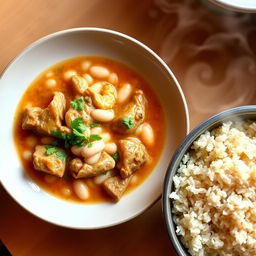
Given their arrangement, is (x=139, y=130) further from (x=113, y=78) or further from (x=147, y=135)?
(x=113, y=78)

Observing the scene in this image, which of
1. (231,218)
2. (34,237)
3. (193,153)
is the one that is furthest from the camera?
(34,237)

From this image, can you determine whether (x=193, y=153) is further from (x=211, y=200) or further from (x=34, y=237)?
(x=34, y=237)

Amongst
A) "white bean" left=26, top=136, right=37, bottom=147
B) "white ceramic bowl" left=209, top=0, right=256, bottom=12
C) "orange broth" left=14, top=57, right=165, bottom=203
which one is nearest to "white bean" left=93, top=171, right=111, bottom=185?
"orange broth" left=14, top=57, right=165, bottom=203

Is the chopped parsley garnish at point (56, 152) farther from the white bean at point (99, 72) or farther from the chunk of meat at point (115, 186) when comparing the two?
the white bean at point (99, 72)

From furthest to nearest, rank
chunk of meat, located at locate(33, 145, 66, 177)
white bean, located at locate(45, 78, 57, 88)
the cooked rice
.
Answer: white bean, located at locate(45, 78, 57, 88) < chunk of meat, located at locate(33, 145, 66, 177) < the cooked rice

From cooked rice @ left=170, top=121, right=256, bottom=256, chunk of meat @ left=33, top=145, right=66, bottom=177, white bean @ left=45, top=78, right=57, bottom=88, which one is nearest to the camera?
cooked rice @ left=170, top=121, right=256, bottom=256

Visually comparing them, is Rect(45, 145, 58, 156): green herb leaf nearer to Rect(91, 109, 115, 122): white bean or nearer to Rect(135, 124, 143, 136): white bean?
Rect(91, 109, 115, 122): white bean

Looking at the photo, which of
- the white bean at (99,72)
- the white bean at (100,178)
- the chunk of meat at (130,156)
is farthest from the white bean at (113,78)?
the white bean at (100,178)

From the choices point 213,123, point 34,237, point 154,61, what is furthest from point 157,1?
point 34,237
